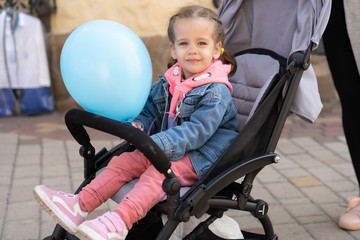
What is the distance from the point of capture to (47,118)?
4.82 meters

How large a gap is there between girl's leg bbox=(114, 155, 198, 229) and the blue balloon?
291mm

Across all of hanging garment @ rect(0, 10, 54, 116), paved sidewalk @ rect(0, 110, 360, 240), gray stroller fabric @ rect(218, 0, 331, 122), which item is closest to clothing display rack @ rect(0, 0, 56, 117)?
A: hanging garment @ rect(0, 10, 54, 116)

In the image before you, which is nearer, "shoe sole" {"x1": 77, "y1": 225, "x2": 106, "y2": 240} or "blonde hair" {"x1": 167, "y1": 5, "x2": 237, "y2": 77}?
"shoe sole" {"x1": 77, "y1": 225, "x2": 106, "y2": 240}

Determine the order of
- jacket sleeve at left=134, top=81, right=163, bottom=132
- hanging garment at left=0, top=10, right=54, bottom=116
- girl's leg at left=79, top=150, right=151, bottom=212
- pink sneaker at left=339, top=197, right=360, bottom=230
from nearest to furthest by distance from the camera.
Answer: girl's leg at left=79, top=150, right=151, bottom=212 → jacket sleeve at left=134, top=81, right=163, bottom=132 → pink sneaker at left=339, top=197, right=360, bottom=230 → hanging garment at left=0, top=10, right=54, bottom=116

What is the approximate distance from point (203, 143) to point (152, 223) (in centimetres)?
52

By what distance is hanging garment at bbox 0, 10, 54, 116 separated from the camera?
15.2 ft

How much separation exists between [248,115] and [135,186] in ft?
2.22

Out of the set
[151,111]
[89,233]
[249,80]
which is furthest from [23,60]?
[89,233]

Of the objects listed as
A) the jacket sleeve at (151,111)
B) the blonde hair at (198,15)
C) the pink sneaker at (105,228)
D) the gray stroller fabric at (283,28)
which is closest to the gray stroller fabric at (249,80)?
the gray stroller fabric at (283,28)

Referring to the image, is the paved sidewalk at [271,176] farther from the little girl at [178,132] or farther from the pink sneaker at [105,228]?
the pink sneaker at [105,228]

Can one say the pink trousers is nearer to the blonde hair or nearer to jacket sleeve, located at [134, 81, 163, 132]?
jacket sleeve, located at [134, 81, 163, 132]

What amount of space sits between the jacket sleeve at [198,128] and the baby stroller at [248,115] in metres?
0.11

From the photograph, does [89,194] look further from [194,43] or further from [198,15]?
[198,15]

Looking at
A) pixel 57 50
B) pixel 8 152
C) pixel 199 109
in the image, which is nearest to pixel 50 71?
pixel 57 50
